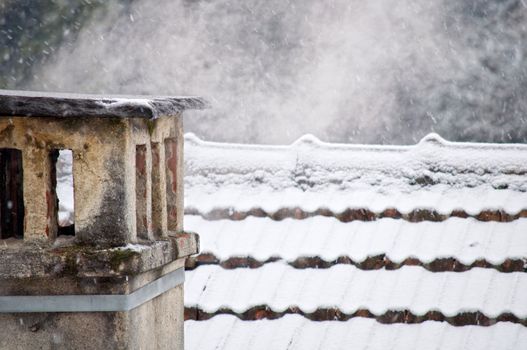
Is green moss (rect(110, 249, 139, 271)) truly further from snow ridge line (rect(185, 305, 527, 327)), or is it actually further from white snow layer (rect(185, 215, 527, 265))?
white snow layer (rect(185, 215, 527, 265))

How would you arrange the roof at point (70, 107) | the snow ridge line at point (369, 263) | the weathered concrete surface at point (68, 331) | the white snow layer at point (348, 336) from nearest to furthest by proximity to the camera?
the roof at point (70, 107) → the weathered concrete surface at point (68, 331) → the white snow layer at point (348, 336) → the snow ridge line at point (369, 263)

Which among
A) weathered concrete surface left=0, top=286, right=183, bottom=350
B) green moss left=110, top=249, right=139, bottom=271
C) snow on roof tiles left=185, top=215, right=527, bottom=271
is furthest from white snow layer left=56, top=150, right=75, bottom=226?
green moss left=110, top=249, right=139, bottom=271

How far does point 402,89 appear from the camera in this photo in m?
4.64

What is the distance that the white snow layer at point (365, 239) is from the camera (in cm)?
394

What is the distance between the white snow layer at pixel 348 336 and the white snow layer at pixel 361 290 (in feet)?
0.21

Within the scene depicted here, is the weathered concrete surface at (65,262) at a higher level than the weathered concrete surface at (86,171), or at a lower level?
lower

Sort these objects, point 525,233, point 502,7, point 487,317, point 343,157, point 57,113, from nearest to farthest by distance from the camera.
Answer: point 57,113 → point 487,317 → point 525,233 → point 343,157 → point 502,7

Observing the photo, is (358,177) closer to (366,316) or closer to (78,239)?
(366,316)

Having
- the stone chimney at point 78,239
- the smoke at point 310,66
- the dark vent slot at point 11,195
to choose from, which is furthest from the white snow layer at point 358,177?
the stone chimney at point 78,239

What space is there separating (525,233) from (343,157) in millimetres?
915

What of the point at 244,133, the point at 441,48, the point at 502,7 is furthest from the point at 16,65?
the point at 502,7

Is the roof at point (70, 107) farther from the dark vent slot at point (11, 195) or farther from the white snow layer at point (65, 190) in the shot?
the white snow layer at point (65, 190)

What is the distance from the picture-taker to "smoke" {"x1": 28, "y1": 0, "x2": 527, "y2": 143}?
4590 mm

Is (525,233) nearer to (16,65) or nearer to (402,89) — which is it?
(402,89)
